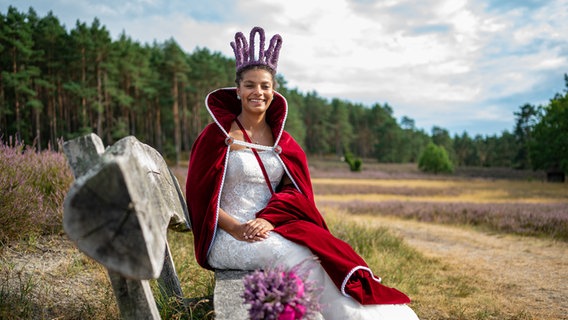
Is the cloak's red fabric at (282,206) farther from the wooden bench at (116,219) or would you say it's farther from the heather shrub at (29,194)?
the heather shrub at (29,194)

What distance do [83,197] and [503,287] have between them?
18.6 feet

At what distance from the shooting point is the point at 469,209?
39.0 feet

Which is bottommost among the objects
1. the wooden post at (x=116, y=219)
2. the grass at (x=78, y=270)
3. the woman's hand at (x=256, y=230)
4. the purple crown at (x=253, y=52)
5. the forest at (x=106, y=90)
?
the grass at (x=78, y=270)

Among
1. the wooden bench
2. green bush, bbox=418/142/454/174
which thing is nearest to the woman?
the wooden bench

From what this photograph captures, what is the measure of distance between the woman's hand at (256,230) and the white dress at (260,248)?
35mm

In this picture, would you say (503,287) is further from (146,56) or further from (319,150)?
(319,150)

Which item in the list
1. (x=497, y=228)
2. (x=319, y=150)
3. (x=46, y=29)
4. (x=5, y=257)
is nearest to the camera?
(x=5, y=257)

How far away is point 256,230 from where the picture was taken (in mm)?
2730

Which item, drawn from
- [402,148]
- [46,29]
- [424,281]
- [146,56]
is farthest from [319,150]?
[424,281]

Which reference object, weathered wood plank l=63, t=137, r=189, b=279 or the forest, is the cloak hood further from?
the forest

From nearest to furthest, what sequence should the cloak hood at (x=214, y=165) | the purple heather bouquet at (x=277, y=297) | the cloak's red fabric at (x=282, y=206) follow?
the purple heather bouquet at (x=277, y=297), the cloak's red fabric at (x=282, y=206), the cloak hood at (x=214, y=165)

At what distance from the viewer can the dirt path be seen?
16.4 ft

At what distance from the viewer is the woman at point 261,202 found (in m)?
2.62

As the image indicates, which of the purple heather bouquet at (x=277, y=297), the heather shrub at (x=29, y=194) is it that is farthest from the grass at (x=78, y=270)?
the purple heather bouquet at (x=277, y=297)
